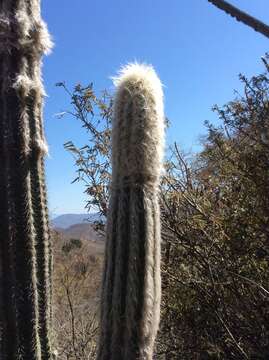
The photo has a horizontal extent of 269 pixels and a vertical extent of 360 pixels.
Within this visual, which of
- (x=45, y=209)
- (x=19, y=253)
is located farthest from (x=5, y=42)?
(x=19, y=253)

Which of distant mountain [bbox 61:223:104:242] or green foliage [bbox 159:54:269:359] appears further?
distant mountain [bbox 61:223:104:242]

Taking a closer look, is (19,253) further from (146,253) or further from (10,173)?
(146,253)

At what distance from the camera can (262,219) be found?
3414 millimetres

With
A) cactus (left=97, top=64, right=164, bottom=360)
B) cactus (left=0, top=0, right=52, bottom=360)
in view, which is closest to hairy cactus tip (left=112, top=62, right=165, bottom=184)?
cactus (left=97, top=64, right=164, bottom=360)

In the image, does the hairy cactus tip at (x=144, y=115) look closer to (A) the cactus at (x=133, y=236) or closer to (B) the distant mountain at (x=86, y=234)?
(A) the cactus at (x=133, y=236)

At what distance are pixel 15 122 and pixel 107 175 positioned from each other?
1986mm

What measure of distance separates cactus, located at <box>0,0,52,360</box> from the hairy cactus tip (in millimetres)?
501

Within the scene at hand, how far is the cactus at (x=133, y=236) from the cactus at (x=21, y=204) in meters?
0.44

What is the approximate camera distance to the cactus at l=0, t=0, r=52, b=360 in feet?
8.16

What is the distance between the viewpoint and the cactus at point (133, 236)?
2.19 m

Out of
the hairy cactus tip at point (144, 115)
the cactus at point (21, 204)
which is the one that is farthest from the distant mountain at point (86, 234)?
the hairy cactus tip at point (144, 115)

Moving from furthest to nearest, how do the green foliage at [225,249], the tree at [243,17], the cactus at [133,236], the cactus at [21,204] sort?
the green foliage at [225,249] < the cactus at [21,204] < the cactus at [133,236] < the tree at [243,17]

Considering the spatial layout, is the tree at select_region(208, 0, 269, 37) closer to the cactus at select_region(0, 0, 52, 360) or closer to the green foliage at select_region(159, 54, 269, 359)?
the cactus at select_region(0, 0, 52, 360)

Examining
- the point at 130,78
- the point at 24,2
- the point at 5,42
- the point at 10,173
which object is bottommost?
the point at 10,173
